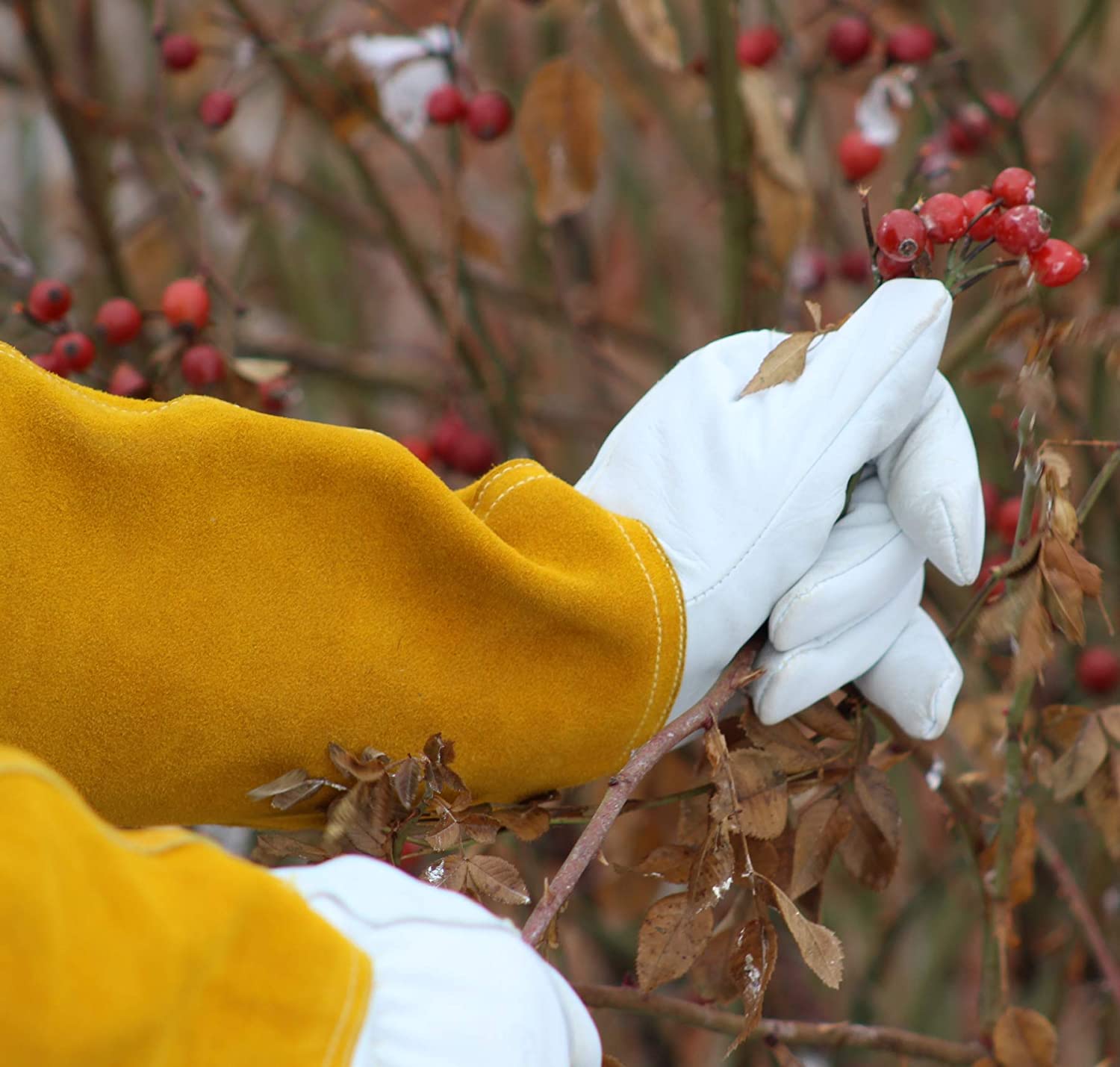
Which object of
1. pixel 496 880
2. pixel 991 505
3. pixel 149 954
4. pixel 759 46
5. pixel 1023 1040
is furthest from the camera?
pixel 759 46

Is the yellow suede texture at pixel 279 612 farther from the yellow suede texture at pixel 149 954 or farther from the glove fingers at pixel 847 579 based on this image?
the yellow suede texture at pixel 149 954

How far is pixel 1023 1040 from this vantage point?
0.79 m

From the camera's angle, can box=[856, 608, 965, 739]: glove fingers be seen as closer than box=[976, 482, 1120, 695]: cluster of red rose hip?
Yes

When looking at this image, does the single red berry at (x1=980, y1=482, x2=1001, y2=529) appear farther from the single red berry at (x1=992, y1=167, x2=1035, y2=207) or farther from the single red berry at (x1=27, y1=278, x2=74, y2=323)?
the single red berry at (x1=27, y1=278, x2=74, y2=323)

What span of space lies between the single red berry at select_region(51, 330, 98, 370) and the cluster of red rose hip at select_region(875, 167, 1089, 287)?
56 cm

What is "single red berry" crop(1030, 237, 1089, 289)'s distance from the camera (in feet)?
2.22

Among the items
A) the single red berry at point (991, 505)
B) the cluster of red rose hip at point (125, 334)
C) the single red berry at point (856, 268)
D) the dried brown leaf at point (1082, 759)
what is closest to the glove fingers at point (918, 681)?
the dried brown leaf at point (1082, 759)

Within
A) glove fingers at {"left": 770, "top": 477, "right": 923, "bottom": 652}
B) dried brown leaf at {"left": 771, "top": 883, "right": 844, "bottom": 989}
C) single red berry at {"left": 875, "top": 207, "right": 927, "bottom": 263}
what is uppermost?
single red berry at {"left": 875, "top": 207, "right": 927, "bottom": 263}

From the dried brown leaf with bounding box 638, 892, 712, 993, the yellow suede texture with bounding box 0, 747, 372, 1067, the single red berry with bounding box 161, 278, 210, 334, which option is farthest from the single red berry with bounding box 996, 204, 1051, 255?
the single red berry with bounding box 161, 278, 210, 334

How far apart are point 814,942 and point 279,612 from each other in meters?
0.29

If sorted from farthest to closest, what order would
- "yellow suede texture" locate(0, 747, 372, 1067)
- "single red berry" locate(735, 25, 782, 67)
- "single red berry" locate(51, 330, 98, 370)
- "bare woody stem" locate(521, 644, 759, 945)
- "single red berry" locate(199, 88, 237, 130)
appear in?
"single red berry" locate(735, 25, 782, 67), "single red berry" locate(199, 88, 237, 130), "single red berry" locate(51, 330, 98, 370), "bare woody stem" locate(521, 644, 759, 945), "yellow suede texture" locate(0, 747, 372, 1067)

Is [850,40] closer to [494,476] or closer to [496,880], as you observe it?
[494,476]

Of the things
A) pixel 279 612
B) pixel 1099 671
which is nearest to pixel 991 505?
pixel 1099 671

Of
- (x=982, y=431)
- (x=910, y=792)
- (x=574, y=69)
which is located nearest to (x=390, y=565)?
(x=574, y=69)
